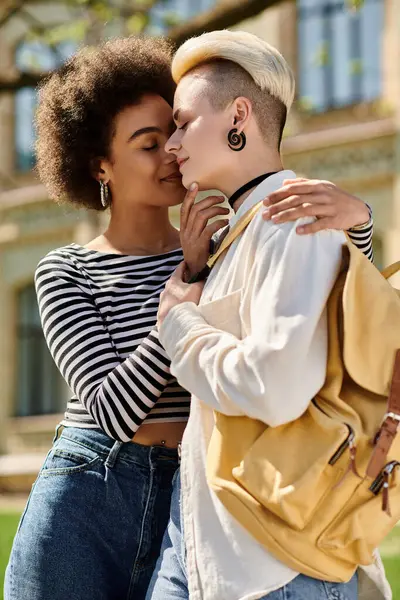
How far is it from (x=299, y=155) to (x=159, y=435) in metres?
13.8

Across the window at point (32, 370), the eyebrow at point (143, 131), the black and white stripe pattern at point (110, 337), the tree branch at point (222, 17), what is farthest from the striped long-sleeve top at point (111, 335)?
the window at point (32, 370)

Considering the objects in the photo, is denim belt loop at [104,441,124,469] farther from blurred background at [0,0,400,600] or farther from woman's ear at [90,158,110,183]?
blurred background at [0,0,400,600]

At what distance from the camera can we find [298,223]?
2135mm

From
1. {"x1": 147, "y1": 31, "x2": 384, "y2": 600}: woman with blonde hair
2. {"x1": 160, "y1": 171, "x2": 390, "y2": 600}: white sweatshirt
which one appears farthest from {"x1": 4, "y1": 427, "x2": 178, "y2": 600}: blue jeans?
{"x1": 160, "y1": 171, "x2": 390, "y2": 600}: white sweatshirt

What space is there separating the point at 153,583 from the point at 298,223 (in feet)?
A: 2.84

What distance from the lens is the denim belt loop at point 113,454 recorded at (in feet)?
8.57

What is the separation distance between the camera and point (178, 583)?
2.30 metres

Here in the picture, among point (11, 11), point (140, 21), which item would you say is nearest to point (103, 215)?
point (140, 21)

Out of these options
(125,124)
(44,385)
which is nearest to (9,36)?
(44,385)

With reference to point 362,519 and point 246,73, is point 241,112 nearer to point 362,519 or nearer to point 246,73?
point 246,73

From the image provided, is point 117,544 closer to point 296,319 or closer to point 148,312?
point 148,312

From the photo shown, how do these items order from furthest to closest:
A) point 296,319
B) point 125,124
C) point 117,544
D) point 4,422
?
point 4,422
point 125,124
point 117,544
point 296,319

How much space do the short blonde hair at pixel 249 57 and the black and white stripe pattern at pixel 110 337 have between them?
0.61 m

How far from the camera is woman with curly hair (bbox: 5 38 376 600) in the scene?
2.57 metres
